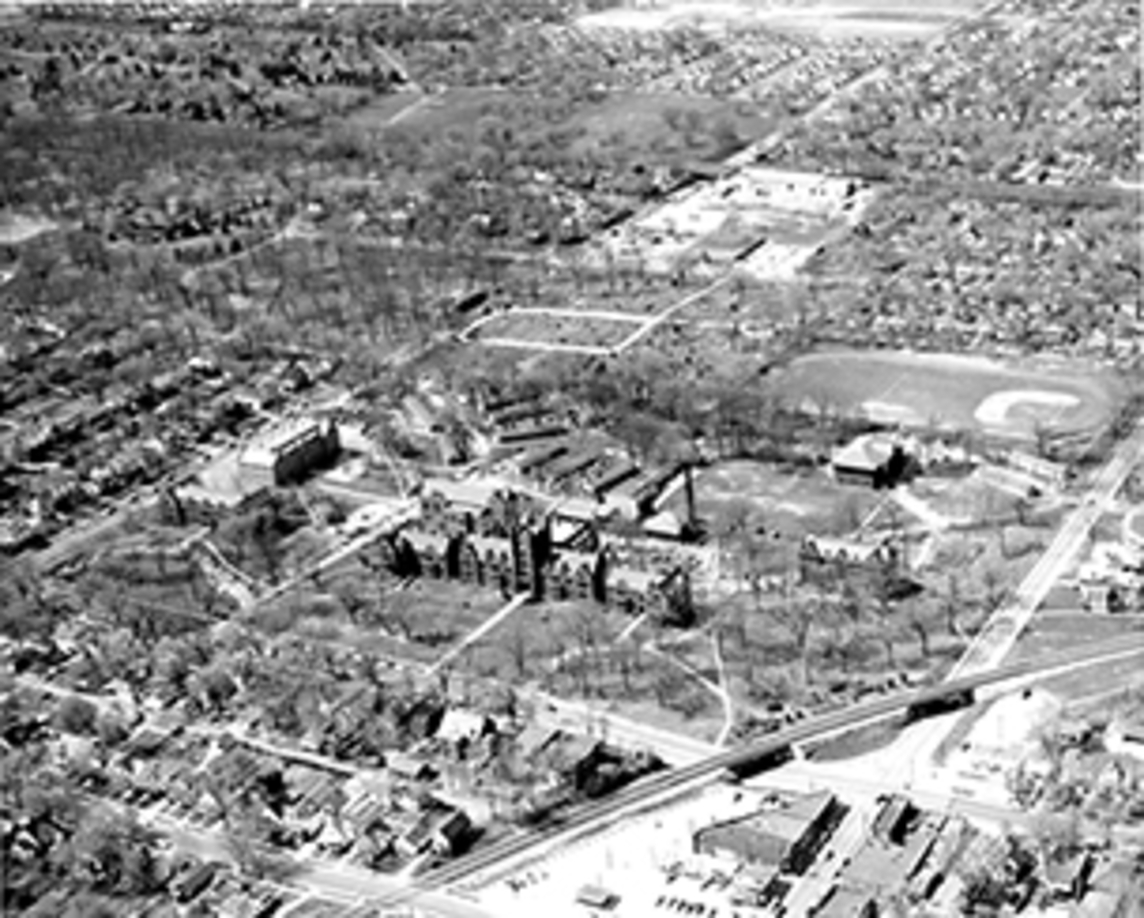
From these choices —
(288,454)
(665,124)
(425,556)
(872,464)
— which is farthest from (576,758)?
(665,124)

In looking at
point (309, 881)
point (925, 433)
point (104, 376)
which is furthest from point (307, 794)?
point (104, 376)

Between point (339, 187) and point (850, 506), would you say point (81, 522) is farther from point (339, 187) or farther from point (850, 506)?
point (339, 187)

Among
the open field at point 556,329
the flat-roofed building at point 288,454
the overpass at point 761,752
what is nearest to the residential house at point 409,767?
the overpass at point 761,752

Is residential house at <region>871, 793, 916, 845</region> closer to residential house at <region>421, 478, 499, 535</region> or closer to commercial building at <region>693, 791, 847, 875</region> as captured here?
commercial building at <region>693, 791, 847, 875</region>

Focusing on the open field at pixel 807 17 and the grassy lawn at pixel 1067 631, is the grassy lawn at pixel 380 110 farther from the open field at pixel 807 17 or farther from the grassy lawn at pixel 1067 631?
the grassy lawn at pixel 1067 631

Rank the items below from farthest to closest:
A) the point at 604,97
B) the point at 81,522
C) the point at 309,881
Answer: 1. the point at 604,97
2. the point at 81,522
3. the point at 309,881

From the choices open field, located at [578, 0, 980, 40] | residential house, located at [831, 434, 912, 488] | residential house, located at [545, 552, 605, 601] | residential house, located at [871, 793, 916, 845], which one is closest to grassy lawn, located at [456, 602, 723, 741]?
residential house, located at [545, 552, 605, 601]
